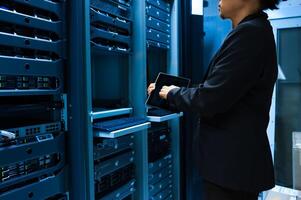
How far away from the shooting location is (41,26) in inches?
35.9

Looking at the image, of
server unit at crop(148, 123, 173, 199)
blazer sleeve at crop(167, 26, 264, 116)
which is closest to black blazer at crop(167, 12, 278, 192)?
blazer sleeve at crop(167, 26, 264, 116)

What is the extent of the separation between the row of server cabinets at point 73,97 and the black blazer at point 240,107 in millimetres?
293

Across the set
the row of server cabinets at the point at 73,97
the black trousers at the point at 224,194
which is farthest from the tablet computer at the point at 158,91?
the black trousers at the point at 224,194

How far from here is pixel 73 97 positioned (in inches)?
40.6

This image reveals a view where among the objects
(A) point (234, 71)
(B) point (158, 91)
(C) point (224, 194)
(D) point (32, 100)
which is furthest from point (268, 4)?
(D) point (32, 100)

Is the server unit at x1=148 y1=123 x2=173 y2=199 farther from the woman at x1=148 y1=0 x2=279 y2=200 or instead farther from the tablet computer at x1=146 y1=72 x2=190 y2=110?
the woman at x1=148 y1=0 x2=279 y2=200

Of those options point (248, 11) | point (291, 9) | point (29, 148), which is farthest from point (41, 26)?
point (291, 9)

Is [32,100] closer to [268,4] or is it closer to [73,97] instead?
[73,97]

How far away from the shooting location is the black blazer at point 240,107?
108 cm

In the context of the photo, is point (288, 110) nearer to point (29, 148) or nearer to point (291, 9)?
point (291, 9)

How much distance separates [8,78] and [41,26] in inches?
7.8

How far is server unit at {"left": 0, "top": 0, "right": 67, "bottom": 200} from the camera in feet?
2.67

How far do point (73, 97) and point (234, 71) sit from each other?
0.56 meters

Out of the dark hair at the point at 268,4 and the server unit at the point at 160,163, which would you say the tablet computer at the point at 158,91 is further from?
the dark hair at the point at 268,4
